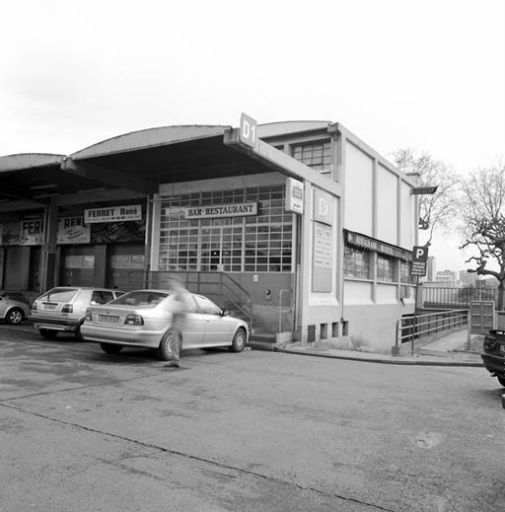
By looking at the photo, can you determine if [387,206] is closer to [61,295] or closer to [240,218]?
[240,218]

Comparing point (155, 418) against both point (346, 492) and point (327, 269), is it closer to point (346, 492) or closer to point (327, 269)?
point (346, 492)

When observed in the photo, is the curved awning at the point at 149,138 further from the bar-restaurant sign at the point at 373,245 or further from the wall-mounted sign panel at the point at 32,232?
the wall-mounted sign panel at the point at 32,232

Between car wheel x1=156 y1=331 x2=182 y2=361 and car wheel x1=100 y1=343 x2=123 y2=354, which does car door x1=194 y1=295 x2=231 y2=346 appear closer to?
car wheel x1=156 y1=331 x2=182 y2=361

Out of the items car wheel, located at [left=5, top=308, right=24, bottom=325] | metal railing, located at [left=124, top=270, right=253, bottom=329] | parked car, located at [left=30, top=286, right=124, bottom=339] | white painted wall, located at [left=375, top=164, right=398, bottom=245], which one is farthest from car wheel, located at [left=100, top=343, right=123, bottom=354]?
white painted wall, located at [left=375, top=164, right=398, bottom=245]

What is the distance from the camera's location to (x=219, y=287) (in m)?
18.0

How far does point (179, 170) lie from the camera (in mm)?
18828

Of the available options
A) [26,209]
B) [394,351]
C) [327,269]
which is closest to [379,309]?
[327,269]

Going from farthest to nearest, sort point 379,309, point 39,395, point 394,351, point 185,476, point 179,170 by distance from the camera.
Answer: point 379,309
point 179,170
point 394,351
point 39,395
point 185,476

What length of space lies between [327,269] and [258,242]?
2.60 meters

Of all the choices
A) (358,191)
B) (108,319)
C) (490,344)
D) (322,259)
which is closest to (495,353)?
(490,344)

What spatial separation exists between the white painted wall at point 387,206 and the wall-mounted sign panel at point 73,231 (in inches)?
532

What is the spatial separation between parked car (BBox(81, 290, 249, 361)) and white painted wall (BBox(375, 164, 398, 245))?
13263mm

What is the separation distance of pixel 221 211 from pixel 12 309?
851cm

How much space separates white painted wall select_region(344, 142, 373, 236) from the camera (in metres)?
19.7
